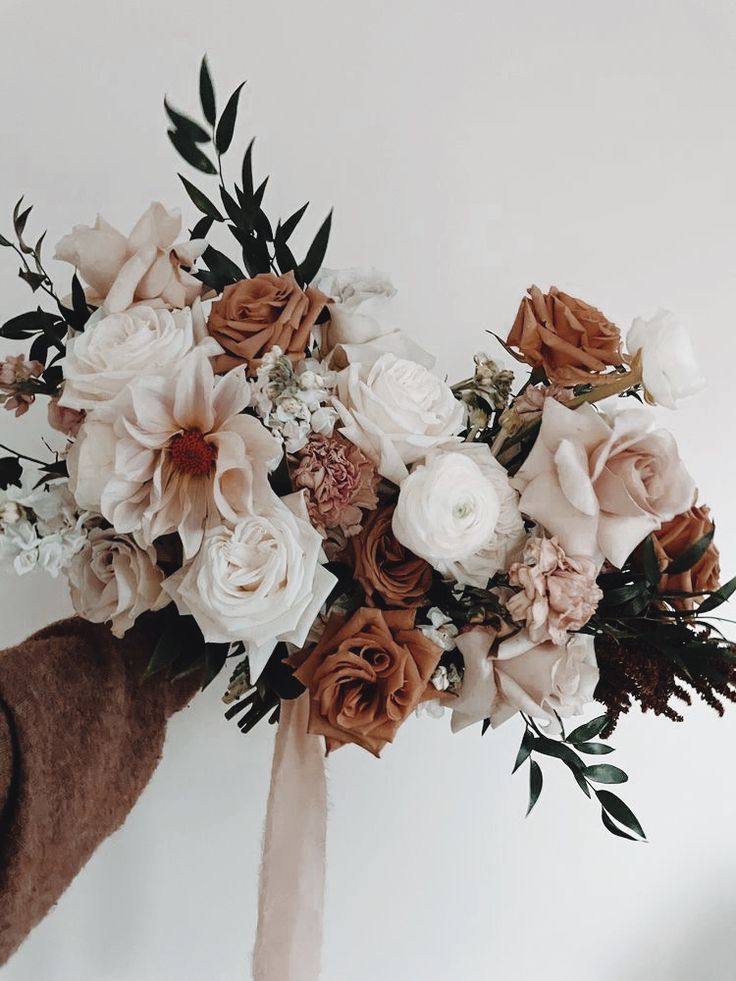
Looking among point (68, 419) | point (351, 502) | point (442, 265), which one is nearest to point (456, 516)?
point (351, 502)

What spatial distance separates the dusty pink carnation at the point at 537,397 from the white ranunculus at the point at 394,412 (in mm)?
83

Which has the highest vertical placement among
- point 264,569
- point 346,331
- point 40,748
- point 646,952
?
point 346,331

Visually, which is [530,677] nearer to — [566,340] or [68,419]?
[566,340]

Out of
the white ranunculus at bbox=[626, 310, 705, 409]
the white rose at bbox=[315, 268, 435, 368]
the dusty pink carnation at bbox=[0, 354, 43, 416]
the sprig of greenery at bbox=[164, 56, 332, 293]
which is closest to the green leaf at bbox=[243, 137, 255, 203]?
the sprig of greenery at bbox=[164, 56, 332, 293]

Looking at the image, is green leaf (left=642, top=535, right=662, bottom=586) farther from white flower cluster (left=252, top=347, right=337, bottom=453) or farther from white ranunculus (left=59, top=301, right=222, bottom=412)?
white ranunculus (left=59, top=301, right=222, bottom=412)

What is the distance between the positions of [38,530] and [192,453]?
5.7 inches

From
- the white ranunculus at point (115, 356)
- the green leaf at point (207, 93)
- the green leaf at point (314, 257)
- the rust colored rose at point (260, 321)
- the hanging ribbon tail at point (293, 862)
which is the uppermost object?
the green leaf at point (207, 93)

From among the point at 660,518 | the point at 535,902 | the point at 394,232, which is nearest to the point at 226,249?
the point at 394,232

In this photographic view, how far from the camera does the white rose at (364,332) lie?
0.72 metres

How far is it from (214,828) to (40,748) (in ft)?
1.38

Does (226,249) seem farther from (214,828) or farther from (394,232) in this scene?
(214,828)

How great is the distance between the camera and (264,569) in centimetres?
60

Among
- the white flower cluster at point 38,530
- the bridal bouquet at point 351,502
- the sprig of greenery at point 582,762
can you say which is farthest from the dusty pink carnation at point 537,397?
the white flower cluster at point 38,530

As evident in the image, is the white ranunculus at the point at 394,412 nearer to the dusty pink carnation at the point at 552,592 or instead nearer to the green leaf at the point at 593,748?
the dusty pink carnation at the point at 552,592
